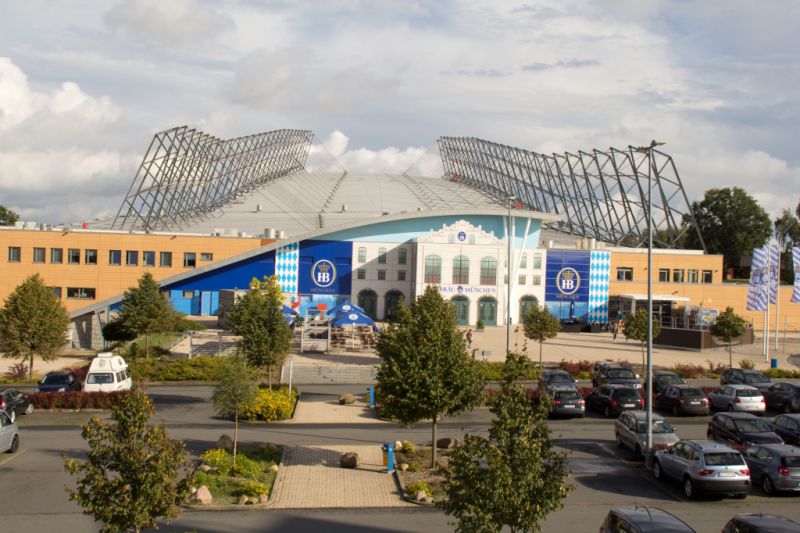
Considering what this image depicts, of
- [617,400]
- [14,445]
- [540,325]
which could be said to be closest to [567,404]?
[617,400]

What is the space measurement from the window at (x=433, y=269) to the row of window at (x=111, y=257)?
1910 cm

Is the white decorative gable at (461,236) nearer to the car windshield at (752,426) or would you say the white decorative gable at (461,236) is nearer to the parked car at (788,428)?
the parked car at (788,428)

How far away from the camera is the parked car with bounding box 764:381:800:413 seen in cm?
A: 3419

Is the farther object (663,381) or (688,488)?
(663,381)

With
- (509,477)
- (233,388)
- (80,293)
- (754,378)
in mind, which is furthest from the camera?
(80,293)

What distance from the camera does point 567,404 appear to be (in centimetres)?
3206

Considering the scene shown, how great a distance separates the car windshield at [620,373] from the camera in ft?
127

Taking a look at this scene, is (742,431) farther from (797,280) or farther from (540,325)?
(797,280)

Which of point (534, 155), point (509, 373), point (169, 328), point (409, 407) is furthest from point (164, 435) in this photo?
point (534, 155)

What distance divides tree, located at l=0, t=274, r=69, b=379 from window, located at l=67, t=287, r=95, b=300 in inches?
964

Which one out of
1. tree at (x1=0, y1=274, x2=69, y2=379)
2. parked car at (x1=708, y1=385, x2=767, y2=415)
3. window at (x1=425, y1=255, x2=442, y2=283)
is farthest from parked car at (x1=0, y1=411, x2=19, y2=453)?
window at (x1=425, y1=255, x2=442, y2=283)

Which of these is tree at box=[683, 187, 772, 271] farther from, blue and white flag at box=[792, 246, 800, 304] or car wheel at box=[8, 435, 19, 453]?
car wheel at box=[8, 435, 19, 453]

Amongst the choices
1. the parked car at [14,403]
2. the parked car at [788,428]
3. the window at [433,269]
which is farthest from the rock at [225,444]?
the window at [433,269]

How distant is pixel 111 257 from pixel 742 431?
54.6m
